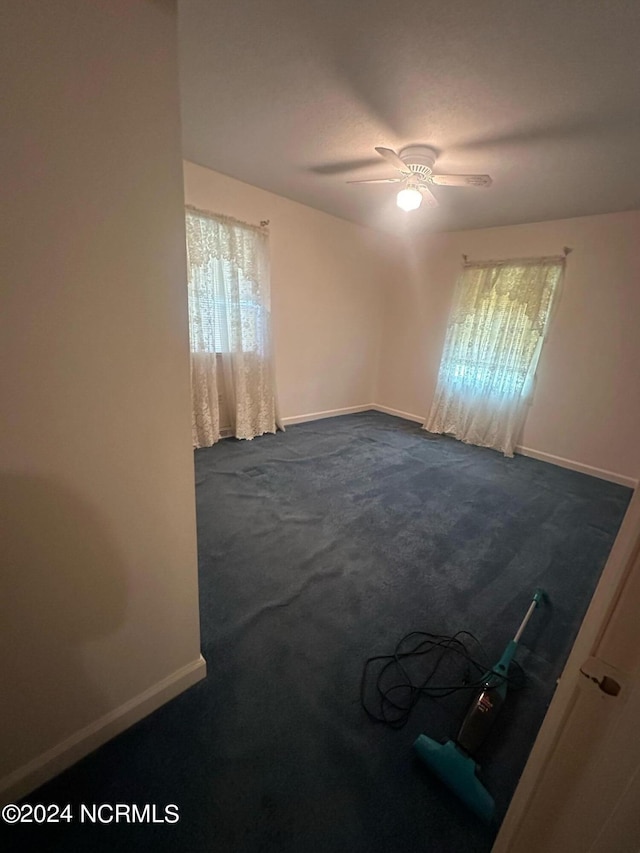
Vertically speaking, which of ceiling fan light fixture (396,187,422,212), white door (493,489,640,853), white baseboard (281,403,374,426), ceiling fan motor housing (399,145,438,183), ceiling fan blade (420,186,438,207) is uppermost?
ceiling fan motor housing (399,145,438,183)

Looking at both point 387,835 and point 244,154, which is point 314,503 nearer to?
point 387,835

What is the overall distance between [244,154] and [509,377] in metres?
3.14

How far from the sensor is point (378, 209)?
3350mm

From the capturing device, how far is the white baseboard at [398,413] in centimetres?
460

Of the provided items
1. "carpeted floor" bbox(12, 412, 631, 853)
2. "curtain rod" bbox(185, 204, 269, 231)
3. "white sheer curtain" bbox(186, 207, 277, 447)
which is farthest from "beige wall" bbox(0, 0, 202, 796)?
"curtain rod" bbox(185, 204, 269, 231)

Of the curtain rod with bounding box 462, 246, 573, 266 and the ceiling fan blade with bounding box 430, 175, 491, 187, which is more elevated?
the ceiling fan blade with bounding box 430, 175, 491, 187

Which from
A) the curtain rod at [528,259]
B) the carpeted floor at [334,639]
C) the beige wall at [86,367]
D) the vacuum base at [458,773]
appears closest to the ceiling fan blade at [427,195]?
the curtain rod at [528,259]

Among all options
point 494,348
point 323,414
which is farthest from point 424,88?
point 323,414

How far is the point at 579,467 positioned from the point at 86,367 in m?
4.09

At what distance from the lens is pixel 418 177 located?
7.33 feet

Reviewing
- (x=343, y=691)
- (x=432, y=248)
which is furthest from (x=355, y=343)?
(x=343, y=691)

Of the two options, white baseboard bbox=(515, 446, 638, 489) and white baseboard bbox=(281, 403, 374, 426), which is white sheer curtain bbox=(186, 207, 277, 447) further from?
white baseboard bbox=(515, 446, 638, 489)

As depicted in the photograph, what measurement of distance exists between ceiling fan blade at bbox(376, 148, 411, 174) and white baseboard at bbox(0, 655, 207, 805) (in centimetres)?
253

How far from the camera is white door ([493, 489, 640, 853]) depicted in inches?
15.4
